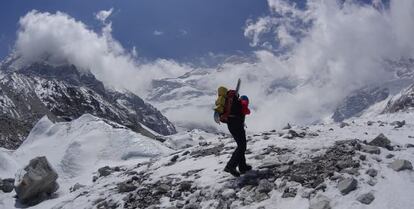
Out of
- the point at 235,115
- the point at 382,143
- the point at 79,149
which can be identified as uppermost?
the point at 79,149

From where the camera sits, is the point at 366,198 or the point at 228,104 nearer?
the point at 366,198

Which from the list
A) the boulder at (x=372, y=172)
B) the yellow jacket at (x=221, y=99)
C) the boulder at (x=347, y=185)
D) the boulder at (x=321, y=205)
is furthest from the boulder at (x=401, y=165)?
the yellow jacket at (x=221, y=99)

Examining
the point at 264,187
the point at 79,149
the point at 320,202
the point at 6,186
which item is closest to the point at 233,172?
the point at 264,187

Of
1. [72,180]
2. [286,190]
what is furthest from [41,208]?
[286,190]

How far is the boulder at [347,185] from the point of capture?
41.0 ft

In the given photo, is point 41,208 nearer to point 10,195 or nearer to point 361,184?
point 10,195

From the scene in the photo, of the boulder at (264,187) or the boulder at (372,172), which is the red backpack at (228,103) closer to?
the boulder at (264,187)

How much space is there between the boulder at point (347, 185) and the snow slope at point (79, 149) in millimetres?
14087

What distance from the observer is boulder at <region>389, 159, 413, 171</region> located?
13499 mm

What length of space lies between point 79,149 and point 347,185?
60.6 ft

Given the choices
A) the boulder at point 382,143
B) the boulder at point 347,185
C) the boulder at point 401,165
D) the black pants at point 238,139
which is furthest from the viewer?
the boulder at point 382,143

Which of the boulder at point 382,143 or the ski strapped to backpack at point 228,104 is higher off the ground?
the ski strapped to backpack at point 228,104

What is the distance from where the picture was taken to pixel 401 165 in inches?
532

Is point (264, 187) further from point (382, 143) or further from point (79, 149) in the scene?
point (79, 149)
